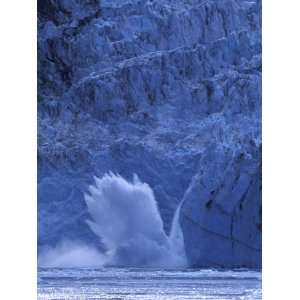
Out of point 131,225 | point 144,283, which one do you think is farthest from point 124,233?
point 144,283

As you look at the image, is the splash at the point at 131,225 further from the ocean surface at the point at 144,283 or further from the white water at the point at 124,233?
the ocean surface at the point at 144,283

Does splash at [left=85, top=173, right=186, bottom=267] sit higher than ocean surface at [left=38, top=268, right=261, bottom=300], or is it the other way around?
splash at [left=85, top=173, right=186, bottom=267]

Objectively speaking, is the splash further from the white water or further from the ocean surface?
the ocean surface

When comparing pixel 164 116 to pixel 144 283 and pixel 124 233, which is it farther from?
pixel 144 283

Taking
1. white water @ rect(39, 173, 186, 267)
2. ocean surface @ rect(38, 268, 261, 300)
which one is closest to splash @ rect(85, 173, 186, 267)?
white water @ rect(39, 173, 186, 267)

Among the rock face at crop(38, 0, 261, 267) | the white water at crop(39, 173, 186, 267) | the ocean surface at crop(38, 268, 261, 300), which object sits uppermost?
the rock face at crop(38, 0, 261, 267)

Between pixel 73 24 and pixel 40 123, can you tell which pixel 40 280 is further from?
pixel 73 24
